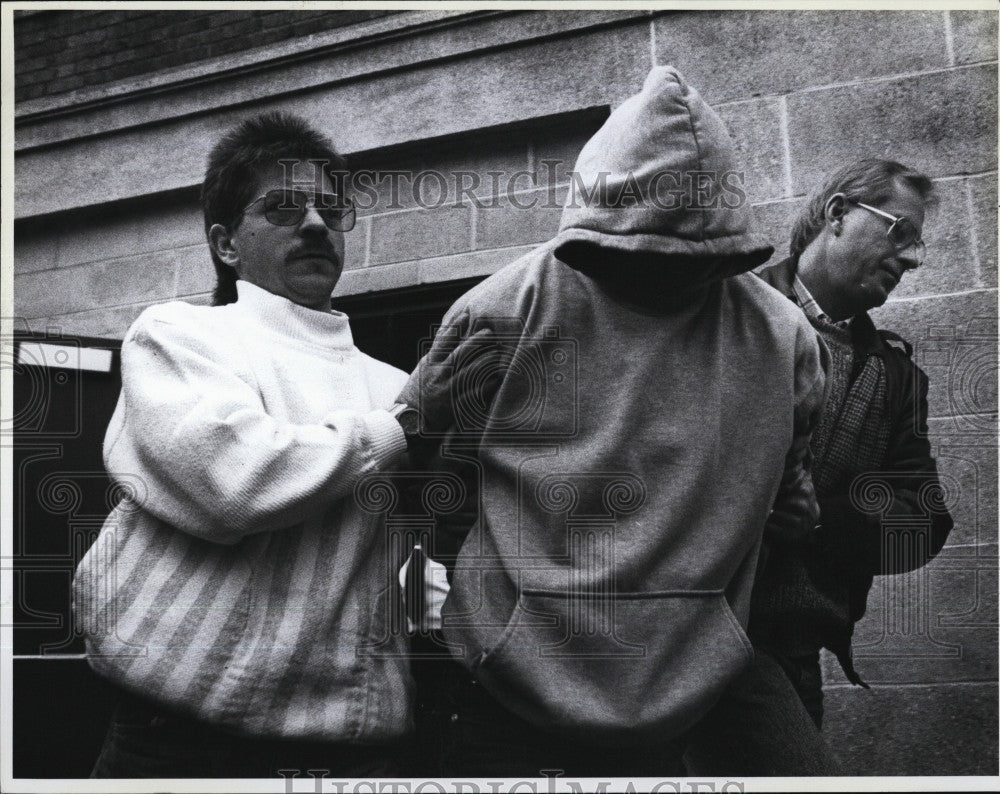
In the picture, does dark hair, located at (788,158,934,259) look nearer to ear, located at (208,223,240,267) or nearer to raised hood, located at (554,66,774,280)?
raised hood, located at (554,66,774,280)

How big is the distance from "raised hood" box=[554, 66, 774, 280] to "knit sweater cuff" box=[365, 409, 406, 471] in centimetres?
45

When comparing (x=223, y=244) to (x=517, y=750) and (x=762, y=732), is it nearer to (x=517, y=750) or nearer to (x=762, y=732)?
(x=517, y=750)

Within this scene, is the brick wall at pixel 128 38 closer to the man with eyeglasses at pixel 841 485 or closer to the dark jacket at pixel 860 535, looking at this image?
the man with eyeglasses at pixel 841 485

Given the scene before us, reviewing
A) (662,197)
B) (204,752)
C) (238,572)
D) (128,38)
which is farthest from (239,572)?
(128,38)

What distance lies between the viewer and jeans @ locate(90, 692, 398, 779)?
94.2 inches

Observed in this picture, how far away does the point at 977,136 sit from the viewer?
3561 mm

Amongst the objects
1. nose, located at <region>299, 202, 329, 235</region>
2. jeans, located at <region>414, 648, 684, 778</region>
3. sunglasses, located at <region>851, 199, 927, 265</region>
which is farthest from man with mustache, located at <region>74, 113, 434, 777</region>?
sunglasses, located at <region>851, 199, 927, 265</region>

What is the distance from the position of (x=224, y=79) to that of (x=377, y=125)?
0.56 m

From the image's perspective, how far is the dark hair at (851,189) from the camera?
3.07m

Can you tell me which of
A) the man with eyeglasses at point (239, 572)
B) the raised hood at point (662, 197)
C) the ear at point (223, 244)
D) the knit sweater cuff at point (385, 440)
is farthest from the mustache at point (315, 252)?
the raised hood at point (662, 197)

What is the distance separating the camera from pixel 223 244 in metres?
2.87

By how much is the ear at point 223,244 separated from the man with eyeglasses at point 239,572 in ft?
0.89

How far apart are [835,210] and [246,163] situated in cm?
136

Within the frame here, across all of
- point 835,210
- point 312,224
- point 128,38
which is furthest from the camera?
point 128,38
